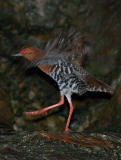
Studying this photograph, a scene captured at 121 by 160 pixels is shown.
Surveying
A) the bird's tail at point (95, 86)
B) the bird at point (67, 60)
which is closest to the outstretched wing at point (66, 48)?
the bird at point (67, 60)

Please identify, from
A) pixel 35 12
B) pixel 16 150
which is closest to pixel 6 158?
pixel 16 150

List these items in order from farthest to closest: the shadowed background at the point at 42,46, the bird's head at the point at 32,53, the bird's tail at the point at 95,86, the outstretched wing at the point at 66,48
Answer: the shadowed background at the point at 42,46, the bird's tail at the point at 95,86, the bird's head at the point at 32,53, the outstretched wing at the point at 66,48

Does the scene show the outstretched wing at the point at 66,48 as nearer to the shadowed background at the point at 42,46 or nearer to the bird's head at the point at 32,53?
the bird's head at the point at 32,53

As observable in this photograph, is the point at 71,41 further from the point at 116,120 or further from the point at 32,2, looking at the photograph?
the point at 32,2

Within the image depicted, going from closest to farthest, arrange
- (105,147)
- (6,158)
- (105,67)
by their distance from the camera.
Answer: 1. (6,158)
2. (105,147)
3. (105,67)

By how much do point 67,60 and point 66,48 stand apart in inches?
14.6

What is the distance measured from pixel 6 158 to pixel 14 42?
3.73m

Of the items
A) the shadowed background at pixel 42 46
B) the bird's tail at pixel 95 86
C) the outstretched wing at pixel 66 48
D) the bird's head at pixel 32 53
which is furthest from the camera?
the shadowed background at pixel 42 46

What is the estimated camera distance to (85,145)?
4156 millimetres

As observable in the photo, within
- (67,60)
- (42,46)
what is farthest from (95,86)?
(42,46)

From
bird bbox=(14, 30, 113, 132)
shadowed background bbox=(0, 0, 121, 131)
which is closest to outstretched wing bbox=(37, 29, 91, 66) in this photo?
bird bbox=(14, 30, 113, 132)

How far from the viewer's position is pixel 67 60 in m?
5.41

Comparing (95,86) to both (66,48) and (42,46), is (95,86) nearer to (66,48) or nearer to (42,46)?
(66,48)

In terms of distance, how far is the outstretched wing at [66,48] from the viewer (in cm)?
490
